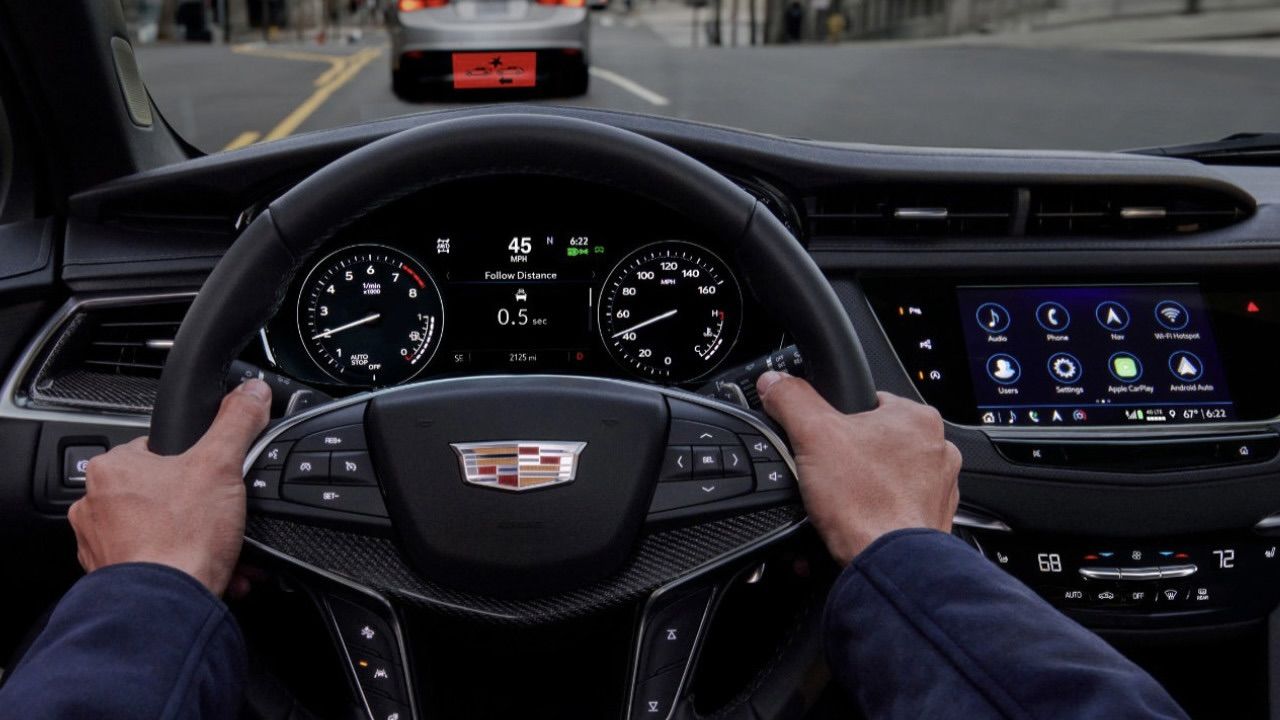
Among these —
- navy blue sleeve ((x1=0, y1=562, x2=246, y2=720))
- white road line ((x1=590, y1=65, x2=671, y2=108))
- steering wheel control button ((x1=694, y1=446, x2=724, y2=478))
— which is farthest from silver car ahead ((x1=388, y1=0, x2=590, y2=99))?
white road line ((x1=590, y1=65, x2=671, y2=108))

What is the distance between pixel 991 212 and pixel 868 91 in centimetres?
976

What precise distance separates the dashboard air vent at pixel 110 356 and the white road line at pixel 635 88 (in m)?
7.93

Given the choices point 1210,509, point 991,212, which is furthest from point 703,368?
point 1210,509

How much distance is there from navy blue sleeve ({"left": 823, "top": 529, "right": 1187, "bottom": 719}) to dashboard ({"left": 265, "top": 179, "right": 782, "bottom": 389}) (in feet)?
3.38

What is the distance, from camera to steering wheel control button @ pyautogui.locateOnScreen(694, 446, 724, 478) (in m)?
1.53

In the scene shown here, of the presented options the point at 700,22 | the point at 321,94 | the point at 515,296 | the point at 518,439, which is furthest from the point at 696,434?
the point at 700,22

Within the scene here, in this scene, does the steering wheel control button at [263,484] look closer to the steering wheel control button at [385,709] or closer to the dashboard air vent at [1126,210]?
the steering wheel control button at [385,709]

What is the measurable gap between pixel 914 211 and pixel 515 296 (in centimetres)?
82

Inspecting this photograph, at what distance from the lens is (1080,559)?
2.35 m

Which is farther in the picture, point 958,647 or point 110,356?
point 110,356

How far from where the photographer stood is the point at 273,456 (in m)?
1.51

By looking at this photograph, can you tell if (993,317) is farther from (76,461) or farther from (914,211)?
(76,461)

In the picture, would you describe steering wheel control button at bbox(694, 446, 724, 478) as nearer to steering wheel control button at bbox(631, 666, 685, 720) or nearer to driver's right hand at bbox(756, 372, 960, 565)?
driver's right hand at bbox(756, 372, 960, 565)

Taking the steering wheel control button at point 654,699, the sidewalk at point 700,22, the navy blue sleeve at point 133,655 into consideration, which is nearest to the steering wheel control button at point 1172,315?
the steering wheel control button at point 654,699
